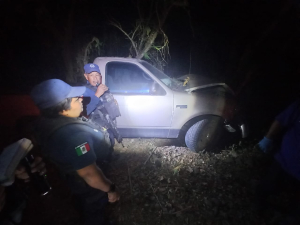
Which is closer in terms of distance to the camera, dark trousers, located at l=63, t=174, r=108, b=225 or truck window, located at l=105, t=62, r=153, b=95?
dark trousers, located at l=63, t=174, r=108, b=225

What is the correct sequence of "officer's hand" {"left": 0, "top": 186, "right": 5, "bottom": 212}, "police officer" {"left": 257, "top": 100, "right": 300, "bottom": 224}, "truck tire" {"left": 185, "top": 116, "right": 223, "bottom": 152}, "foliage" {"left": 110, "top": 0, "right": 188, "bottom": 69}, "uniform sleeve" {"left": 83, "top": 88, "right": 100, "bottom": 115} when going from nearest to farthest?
"officer's hand" {"left": 0, "top": 186, "right": 5, "bottom": 212}
"police officer" {"left": 257, "top": 100, "right": 300, "bottom": 224}
"uniform sleeve" {"left": 83, "top": 88, "right": 100, "bottom": 115}
"truck tire" {"left": 185, "top": 116, "right": 223, "bottom": 152}
"foliage" {"left": 110, "top": 0, "right": 188, "bottom": 69}

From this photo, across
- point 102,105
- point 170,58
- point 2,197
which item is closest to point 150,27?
point 170,58

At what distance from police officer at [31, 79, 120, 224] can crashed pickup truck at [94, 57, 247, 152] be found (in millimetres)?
1569

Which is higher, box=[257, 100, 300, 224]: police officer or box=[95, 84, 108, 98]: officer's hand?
box=[95, 84, 108, 98]: officer's hand

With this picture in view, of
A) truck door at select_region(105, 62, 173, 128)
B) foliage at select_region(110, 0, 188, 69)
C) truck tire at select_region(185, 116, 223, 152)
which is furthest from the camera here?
foliage at select_region(110, 0, 188, 69)

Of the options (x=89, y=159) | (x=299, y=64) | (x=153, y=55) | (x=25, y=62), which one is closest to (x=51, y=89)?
(x=89, y=159)

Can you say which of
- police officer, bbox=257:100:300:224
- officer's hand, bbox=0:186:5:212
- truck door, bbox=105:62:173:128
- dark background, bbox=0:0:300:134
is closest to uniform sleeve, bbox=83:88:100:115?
truck door, bbox=105:62:173:128

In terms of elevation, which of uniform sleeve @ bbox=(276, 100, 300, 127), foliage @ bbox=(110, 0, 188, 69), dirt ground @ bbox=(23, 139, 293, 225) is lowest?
dirt ground @ bbox=(23, 139, 293, 225)

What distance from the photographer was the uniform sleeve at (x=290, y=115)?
1.61m

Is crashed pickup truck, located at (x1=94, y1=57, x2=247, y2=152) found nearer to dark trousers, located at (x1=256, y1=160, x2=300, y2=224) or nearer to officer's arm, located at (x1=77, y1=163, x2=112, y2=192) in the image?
dark trousers, located at (x1=256, y1=160, x2=300, y2=224)

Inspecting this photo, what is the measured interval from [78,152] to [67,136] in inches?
5.4

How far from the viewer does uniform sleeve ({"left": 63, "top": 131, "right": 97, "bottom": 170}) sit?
1.17 metres

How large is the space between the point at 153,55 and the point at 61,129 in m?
5.19

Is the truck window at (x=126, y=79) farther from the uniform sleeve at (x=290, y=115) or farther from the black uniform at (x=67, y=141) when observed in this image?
the uniform sleeve at (x=290, y=115)
